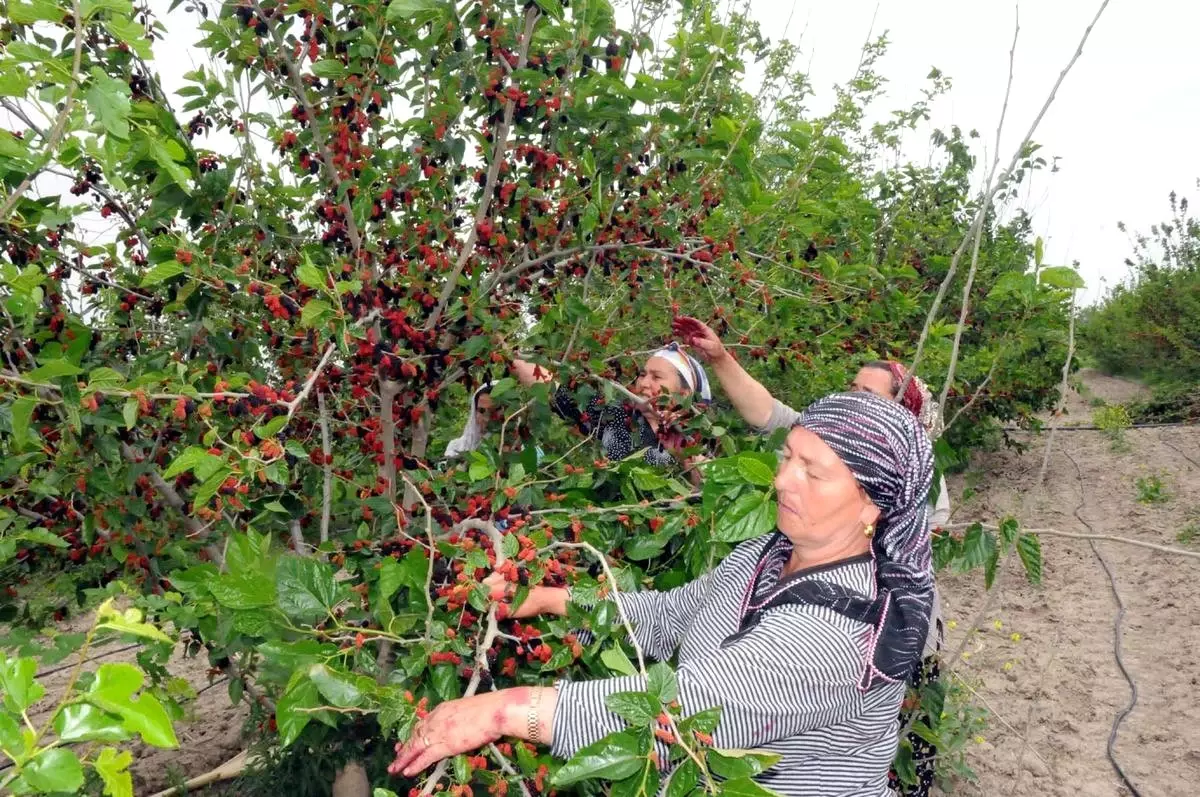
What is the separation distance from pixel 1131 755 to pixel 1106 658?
1016 mm

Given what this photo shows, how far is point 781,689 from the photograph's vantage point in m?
1.15

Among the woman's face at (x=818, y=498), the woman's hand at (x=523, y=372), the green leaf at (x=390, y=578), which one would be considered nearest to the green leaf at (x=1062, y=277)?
the woman's face at (x=818, y=498)

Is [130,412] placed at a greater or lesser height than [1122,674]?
greater

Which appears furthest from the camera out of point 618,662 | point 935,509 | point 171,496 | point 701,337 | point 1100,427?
point 1100,427

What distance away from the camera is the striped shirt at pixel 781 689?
1.13m

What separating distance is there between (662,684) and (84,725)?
1.94 ft

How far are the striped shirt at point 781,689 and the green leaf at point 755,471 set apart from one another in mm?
163

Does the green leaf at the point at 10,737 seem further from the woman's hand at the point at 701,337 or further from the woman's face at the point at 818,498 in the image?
the woman's hand at the point at 701,337

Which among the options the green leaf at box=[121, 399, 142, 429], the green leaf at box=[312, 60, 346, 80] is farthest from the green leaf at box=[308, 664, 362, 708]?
the green leaf at box=[312, 60, 346, 80]

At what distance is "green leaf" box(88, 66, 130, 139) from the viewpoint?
2.87 ft

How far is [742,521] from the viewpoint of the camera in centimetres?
138

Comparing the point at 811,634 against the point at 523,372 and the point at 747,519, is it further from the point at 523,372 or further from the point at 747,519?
the point at 523,372

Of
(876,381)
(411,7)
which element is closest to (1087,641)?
(876,381)

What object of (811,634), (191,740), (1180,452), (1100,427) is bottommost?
(191,740)
